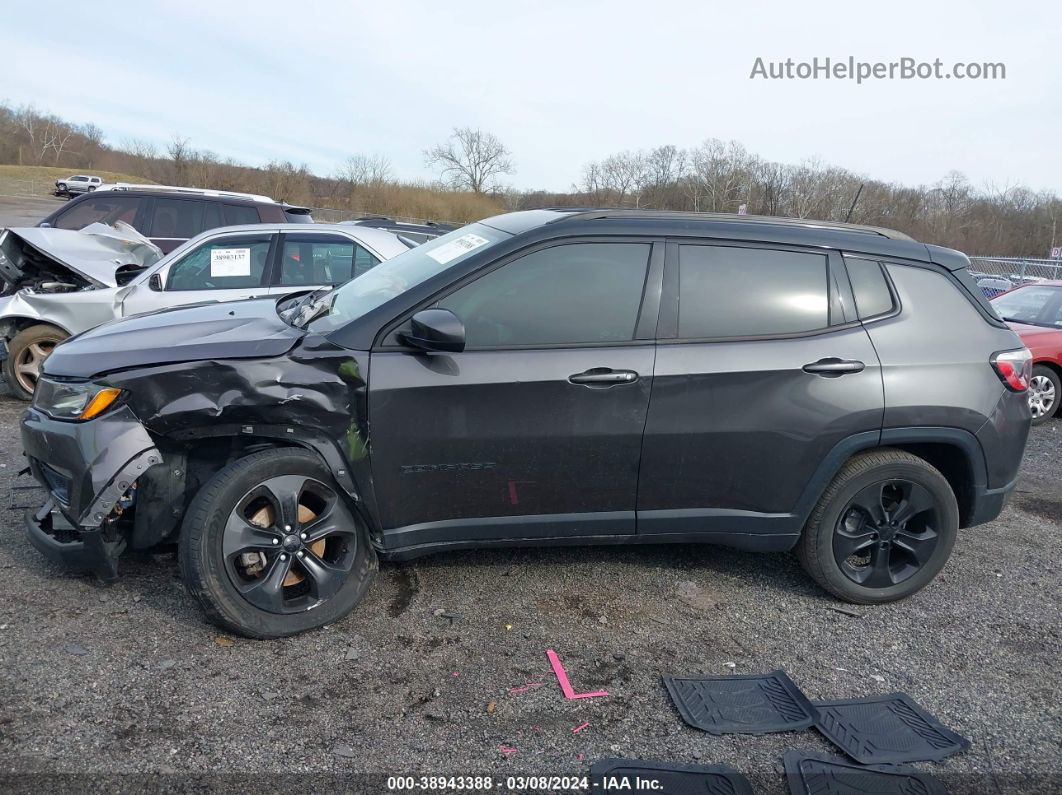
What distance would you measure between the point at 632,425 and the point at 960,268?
199 centimetres

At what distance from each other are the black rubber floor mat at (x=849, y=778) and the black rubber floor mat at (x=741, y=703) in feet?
0.61

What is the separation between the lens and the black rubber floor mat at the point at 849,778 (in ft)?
8.31

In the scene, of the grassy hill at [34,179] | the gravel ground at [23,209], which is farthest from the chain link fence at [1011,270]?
the grassy hill at [34,179]

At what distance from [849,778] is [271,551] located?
2389mm

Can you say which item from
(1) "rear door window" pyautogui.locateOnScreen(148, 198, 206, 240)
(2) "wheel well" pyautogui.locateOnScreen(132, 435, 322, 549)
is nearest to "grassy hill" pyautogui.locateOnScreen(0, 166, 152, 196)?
(1) "rear door window" pyautogui.locateOnScreen(148, 198, 206, 240)

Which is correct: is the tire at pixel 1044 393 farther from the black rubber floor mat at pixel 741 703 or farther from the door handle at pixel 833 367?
the black rubber floor mat at pixel 741 703

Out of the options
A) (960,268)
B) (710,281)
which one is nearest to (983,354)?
(960,268)

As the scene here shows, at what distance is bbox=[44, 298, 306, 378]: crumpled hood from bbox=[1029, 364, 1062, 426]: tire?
8.43 m

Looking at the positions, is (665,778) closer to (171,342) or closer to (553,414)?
(553,414)

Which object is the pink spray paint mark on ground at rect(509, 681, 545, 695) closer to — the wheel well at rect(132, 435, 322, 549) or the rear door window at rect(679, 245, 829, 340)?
the wheel well at rect(132, 435, 322, 549)

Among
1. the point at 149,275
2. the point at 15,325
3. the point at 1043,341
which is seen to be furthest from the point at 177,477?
the point at 1043,341

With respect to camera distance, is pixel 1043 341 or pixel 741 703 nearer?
pixel 741 703

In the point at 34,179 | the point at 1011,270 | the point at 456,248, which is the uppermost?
the point at 34,179

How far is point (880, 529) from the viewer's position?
12.5ft
